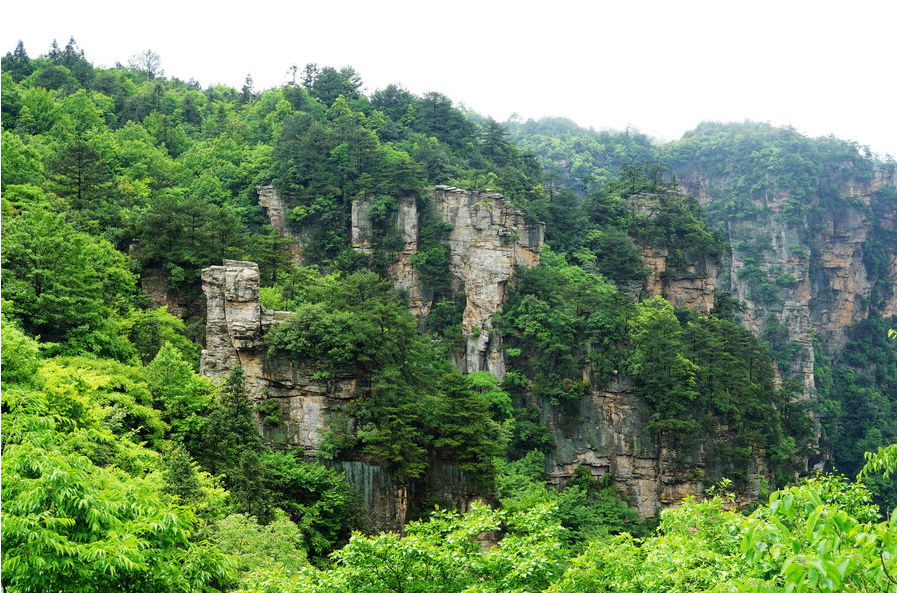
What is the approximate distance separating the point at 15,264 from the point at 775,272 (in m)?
60.3

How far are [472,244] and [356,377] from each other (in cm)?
1275

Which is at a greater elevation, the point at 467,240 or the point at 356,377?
the point at 467,240

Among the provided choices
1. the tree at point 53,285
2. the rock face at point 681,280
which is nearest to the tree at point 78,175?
the tree at point 53,285

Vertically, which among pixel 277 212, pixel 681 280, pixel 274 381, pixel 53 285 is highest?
pixel 277 212

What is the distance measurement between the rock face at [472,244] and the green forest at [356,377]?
1.72 ft

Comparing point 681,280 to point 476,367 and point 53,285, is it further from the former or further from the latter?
point 53,285

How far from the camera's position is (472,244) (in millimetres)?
36562

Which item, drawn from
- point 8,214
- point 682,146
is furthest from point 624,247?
point 682,146

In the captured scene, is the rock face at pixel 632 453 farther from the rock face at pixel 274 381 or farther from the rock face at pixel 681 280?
the rock face at pixel 681 280

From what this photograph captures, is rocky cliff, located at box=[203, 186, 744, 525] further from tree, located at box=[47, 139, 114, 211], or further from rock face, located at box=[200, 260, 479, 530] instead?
tree, located at box=[47, 139, 114, 211]

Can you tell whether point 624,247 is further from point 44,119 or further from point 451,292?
point 44,119

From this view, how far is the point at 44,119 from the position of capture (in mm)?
39438

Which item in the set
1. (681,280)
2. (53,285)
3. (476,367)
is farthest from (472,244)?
(53,285)

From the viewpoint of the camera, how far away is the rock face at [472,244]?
35719 millimetres
